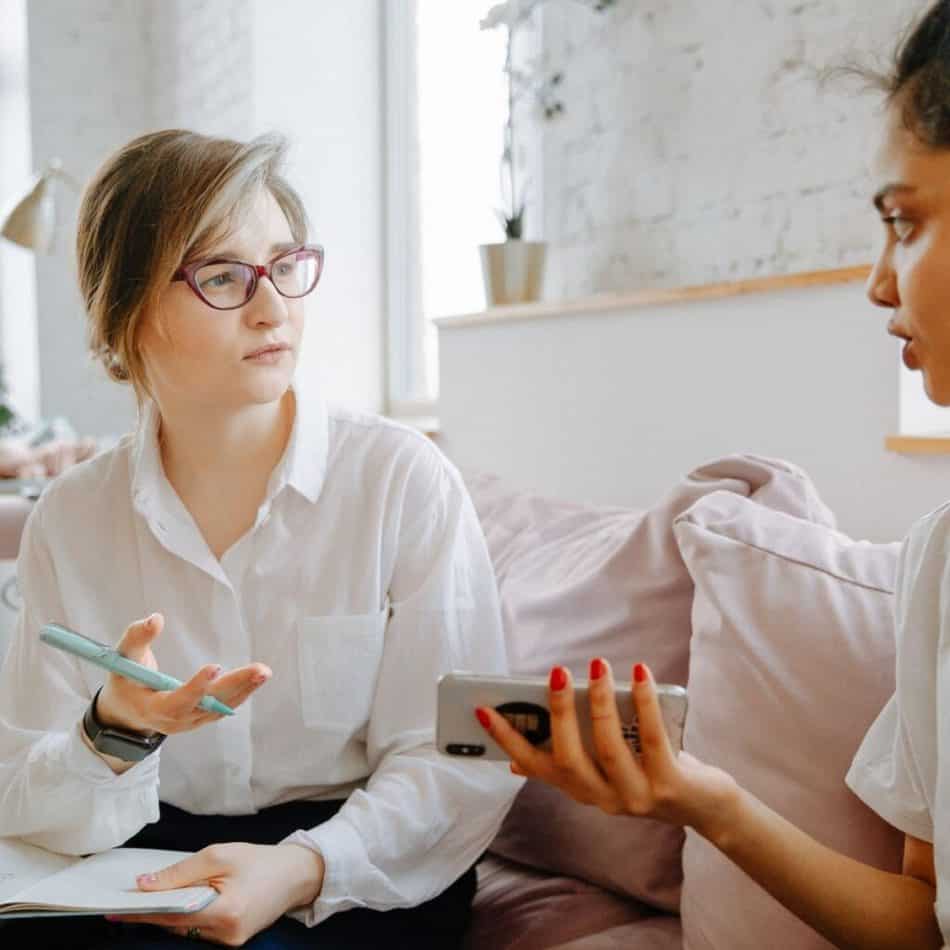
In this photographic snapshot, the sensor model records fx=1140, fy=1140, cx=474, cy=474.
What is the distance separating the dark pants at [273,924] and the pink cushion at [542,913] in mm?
29

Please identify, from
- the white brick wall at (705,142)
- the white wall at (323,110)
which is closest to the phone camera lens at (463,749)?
the white brick wall at (705,142)

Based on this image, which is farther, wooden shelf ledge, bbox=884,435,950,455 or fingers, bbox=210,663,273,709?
wooden shelf ledge, bbox=884,435,950,455

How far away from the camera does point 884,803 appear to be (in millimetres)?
860

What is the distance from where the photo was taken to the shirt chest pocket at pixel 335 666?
45.9 inches

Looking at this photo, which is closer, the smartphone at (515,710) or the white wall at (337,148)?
the smartphone at (515,710)

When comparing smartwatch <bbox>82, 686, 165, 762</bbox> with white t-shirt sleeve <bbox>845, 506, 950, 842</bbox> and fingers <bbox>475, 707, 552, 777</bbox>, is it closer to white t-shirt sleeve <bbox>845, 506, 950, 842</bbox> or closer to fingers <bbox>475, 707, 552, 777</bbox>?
fingers <bbox>475, 707, 552, 777</bbox>

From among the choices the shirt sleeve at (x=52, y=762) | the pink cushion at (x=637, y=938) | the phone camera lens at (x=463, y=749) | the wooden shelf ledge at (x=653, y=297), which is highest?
the wooden shelf ledge at (x=653, y=297)

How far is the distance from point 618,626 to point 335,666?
30 centimetres

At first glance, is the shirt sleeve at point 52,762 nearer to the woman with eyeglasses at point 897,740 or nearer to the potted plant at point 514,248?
the woman with eyeglasses at point 897,740

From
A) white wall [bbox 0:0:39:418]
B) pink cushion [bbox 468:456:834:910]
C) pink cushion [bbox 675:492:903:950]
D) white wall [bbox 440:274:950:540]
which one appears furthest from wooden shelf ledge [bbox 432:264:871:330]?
white wall [bbox 0:0:39:418]

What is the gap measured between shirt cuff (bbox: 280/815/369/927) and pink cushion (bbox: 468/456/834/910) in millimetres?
280

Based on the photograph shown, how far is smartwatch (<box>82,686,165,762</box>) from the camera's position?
1009 millimetres

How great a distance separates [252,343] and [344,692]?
0.37 meters

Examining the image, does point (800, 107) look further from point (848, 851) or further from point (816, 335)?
point (848, 851)
